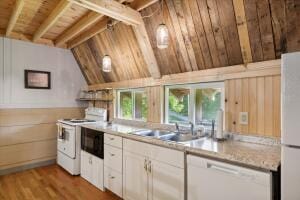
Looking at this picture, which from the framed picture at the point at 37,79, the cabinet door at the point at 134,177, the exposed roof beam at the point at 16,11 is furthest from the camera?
the framed picture at the point at 37,79

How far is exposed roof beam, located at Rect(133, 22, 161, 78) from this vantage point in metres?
2.55

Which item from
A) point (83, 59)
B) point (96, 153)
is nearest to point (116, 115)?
point (96, 153)

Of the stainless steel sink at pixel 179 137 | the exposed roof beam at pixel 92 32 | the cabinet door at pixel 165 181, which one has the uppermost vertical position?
the exposed roof beam at pixel 92 32

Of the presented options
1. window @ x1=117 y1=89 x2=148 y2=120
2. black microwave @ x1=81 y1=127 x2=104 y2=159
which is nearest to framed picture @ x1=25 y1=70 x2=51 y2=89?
black microwave @ x1=81 y1=127 x2=104 y2=159

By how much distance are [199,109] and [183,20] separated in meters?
1.18

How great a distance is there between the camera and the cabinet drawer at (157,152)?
1.88 meters

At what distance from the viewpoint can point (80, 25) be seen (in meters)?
3.00

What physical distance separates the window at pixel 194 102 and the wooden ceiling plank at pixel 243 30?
48 centimetres

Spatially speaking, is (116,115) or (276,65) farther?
(116,115)

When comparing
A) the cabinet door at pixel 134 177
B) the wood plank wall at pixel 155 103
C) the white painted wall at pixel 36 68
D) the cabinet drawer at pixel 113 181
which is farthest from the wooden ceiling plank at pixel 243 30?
the white painted wall at pixel 36 68

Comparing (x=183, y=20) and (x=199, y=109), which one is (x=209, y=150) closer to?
(x=199, y=109)

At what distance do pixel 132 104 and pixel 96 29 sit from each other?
1.47m

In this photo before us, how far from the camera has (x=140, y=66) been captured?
312cm

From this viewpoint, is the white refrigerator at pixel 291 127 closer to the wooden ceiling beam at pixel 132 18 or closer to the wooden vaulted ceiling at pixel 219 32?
the wooden vaulted ceiling at pixel 219 32
